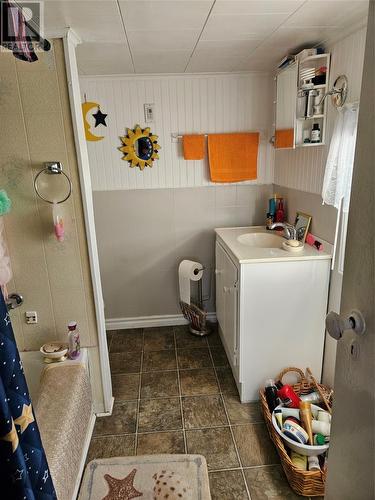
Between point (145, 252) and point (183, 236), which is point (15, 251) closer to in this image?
point (145, 252)

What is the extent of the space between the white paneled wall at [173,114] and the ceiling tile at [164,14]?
96cm

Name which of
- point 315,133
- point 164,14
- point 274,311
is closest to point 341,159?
point 315,133

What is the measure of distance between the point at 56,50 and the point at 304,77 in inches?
53.3

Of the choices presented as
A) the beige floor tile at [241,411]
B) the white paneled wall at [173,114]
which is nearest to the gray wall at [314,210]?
the white paneled wall at [173,114]

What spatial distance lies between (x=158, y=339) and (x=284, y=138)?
1.88 metres

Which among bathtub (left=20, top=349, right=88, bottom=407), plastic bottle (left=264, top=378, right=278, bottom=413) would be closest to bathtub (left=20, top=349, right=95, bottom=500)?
bathtub (left=20, top=349, right=88, bottom=407)

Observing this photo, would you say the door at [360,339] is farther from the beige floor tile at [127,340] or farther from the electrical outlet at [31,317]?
the beige floor tile at [127,340]

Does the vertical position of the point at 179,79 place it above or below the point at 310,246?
above

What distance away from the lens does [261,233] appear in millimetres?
2564

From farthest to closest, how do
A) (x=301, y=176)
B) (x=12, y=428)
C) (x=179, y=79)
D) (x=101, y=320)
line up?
(x=179, y=79) → (x=301, y=176) → (x=101, y=320) → (x=12, y=428)

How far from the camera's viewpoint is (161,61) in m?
2.16

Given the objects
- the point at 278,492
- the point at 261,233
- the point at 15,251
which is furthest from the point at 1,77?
the point at 278,492

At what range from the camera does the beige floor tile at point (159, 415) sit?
1.92 meters

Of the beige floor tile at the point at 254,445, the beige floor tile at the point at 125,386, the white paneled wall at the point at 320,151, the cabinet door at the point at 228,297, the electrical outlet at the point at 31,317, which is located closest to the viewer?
the white paneled wall at the point at 320,151
